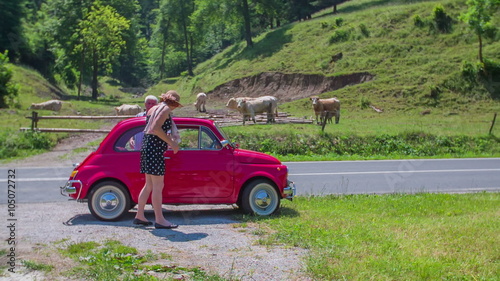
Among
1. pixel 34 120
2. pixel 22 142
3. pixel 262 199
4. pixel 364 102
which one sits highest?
pixel 364 102

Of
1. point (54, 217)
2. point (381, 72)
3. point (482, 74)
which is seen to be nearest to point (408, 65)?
point (381, 72)

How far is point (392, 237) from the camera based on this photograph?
8266mm

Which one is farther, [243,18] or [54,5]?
[243,18]

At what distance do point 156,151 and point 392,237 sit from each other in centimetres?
370

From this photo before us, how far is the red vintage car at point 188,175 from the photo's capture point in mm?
9555

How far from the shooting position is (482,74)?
4122cm

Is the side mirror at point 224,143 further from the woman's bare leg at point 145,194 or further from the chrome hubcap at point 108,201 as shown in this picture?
the chrome hubcap at point 108,201

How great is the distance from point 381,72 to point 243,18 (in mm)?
29254

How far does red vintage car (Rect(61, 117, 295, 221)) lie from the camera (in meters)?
9.55

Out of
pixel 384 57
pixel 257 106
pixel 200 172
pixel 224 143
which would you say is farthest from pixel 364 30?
pixel 200 172

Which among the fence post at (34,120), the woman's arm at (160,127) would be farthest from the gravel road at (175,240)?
the fence post at (34,120)

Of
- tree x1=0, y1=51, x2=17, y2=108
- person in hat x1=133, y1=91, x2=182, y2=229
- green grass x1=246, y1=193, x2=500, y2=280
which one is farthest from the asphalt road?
tree x1=0, y1=51, x2=17, y2=108

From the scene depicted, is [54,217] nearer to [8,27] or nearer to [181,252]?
[181,252]

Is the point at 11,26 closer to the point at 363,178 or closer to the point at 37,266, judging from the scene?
the point at 363,178
